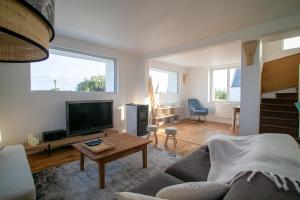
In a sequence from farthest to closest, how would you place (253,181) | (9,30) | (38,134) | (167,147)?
(167,147)
(38,134)
(253,181)
(9,30)

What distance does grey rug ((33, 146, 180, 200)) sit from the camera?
1.81 metres

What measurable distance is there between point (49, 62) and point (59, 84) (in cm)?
48

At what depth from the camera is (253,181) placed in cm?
81

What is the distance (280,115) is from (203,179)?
345 centimetres

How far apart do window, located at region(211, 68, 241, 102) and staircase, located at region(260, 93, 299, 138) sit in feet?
6.69

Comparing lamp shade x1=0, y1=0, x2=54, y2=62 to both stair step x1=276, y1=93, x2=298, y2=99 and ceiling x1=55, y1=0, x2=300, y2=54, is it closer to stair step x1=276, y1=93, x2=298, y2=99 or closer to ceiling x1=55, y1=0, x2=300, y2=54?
ceiling x1=55, y1=0, x2=300, y2=54

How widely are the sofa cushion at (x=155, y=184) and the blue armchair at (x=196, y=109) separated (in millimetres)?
5087

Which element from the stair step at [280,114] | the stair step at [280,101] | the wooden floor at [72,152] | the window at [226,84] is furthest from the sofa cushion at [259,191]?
the window at [226,84]

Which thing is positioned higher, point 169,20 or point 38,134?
point 169,20

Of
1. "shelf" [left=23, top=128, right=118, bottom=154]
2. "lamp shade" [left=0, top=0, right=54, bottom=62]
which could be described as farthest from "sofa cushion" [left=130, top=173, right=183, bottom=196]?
"shelf" [left=23, top=128, right=118, bottom=154]

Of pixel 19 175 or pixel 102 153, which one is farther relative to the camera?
pixel 102 153

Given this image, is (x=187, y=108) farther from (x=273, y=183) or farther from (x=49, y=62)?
(x=273, y=183)

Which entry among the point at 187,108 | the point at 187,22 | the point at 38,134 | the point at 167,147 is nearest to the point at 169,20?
the point at 187,22

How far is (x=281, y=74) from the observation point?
3947mm
